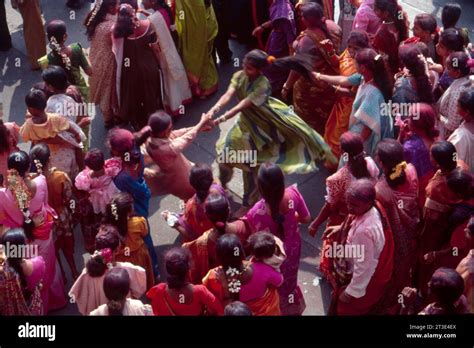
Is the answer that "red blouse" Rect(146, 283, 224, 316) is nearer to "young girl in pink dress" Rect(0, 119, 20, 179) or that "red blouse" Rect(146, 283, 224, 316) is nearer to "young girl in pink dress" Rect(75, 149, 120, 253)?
"young girl in pink dress" Rect(75, 149, 120, 253)

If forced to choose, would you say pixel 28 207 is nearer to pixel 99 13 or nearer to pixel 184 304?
pixel 184 304

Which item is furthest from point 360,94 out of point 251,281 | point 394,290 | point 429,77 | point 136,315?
point 136,315

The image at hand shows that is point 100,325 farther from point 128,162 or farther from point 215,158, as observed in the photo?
point 215,158

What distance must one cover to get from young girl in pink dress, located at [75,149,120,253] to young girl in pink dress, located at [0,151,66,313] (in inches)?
12.0

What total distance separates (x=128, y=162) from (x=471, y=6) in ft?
17.2

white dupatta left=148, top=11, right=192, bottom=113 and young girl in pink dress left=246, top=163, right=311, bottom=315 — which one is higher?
white dupatta left=148, top=11, right=192, bottom=113

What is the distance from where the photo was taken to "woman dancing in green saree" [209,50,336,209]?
6770 millimetres

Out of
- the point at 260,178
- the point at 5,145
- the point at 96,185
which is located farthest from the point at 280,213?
the point at 5,145

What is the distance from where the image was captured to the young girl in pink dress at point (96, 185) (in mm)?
6301

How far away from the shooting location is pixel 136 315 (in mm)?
5320

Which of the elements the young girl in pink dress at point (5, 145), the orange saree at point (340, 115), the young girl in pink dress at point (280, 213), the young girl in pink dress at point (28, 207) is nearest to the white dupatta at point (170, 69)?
the orange saree at point (340, 115)

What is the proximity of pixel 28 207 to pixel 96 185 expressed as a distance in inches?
20.6

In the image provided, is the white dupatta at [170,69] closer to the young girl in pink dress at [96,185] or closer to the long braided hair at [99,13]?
the long braided hair at [99,13]

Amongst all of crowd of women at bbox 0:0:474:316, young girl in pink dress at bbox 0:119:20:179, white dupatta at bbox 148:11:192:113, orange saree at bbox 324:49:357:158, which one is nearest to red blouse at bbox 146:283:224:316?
crowd of women at bbox 0:0:474:316
